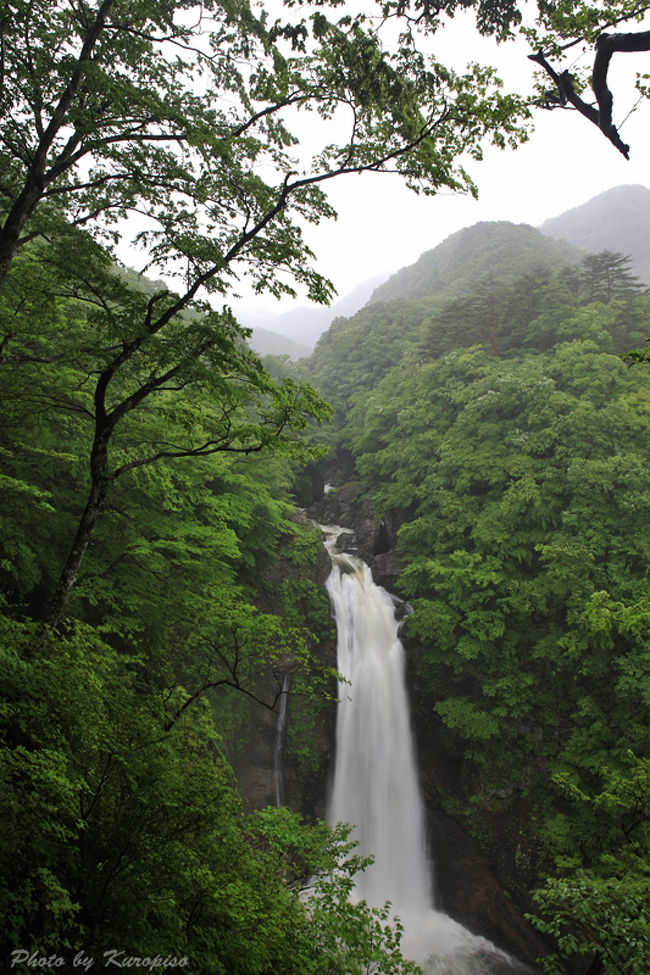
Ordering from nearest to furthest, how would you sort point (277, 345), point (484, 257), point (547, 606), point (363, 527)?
point (547, 606)
point (363, 527)
point (484, 257)
point (277, 345)

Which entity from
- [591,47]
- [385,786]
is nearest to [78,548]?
[591,47]

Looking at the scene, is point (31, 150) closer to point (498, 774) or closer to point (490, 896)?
point (498, 774)

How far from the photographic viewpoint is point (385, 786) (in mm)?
13914

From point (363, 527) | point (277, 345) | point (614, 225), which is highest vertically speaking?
point (277, 345)

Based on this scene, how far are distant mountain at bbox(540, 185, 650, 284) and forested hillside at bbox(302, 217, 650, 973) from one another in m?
52.2

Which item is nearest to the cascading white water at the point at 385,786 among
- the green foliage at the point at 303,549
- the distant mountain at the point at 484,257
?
the green foliage at the point at 303,549

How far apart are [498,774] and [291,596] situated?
8.47 m

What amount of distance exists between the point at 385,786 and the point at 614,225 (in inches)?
3456

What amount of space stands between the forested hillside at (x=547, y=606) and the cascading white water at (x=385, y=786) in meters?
1.25

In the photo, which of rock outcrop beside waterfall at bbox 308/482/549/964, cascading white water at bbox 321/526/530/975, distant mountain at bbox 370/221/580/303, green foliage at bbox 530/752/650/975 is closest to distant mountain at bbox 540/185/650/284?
distant mountain at bbox 370/221/580/303

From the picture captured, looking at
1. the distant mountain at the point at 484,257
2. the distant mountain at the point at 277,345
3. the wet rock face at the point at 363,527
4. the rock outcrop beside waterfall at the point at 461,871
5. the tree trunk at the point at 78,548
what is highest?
the distant mountain at the point at 277,345

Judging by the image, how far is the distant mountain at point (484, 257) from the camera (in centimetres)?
3975

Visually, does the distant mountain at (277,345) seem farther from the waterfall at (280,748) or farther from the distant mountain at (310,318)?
the waterfall at (280,748)

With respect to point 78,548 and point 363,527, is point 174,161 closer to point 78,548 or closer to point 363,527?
point 78,548
